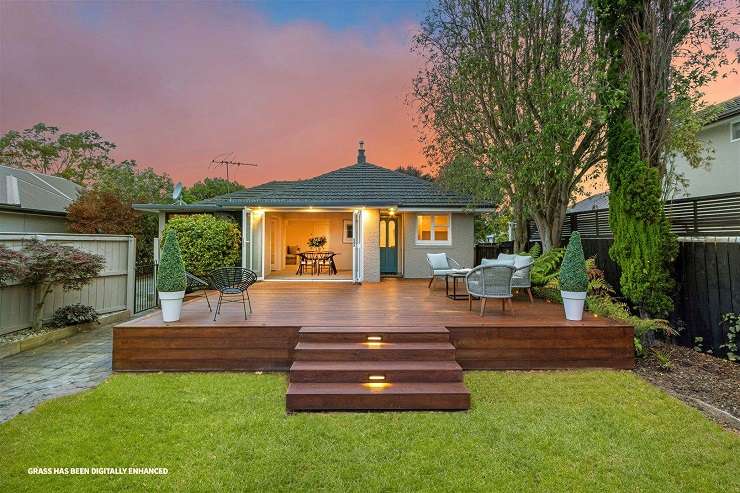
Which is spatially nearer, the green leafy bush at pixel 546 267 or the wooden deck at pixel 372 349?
the wooden deck at pixel 372 349

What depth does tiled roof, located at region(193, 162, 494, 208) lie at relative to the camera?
36.7 feet

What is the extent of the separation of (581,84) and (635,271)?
345 centimetres

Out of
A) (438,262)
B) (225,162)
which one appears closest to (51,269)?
(438,262)

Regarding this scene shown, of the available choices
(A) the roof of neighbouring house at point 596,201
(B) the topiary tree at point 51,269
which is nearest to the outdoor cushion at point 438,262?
(A) the roof of neighbouring house at point 596,201

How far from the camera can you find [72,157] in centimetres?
2955

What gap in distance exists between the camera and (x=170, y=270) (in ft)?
17.1

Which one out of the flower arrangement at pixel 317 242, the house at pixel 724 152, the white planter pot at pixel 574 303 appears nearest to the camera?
the white planter pot at pixel 574 303

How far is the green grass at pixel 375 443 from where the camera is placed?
275 cm

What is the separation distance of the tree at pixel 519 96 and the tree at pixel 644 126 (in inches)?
17.4

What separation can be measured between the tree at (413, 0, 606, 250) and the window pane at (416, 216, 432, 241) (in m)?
3.55

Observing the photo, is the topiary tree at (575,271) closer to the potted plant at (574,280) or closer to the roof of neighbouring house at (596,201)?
the potted plant at (574,280)

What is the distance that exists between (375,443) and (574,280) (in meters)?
3.77

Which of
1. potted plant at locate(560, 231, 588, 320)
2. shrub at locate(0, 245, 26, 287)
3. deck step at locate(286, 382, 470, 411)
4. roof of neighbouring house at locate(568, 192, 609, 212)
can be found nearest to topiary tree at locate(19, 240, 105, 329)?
shrub at locate(0, 245, 26, 287)

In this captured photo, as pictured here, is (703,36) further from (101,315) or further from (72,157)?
(72,157)
